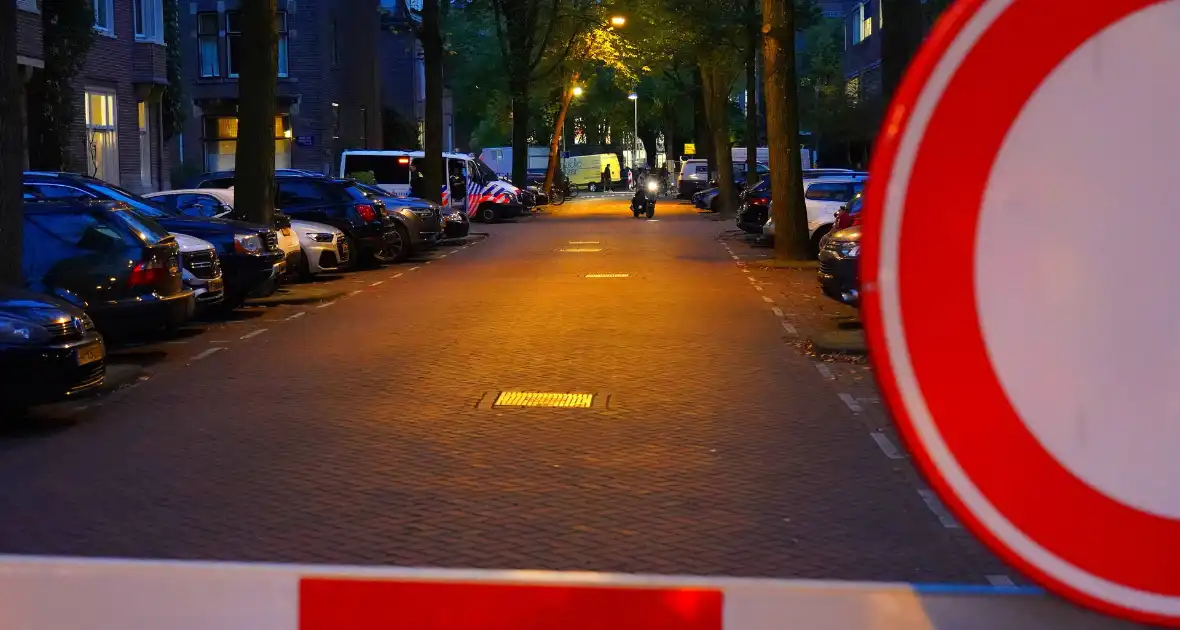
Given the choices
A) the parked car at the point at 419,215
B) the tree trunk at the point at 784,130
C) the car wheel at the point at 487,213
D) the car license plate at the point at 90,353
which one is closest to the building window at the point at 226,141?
the car wheel at the point at 487,213

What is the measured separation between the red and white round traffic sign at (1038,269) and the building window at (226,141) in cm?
4802

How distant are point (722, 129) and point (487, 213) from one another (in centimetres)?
842

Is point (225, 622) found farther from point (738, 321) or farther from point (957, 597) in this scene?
point (738, 321)

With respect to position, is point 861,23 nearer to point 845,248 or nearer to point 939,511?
point 845,248

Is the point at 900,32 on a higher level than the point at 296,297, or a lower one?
higher

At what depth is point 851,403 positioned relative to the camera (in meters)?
11.1

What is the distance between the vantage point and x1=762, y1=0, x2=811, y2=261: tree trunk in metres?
23.7

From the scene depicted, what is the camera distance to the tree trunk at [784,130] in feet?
77.8

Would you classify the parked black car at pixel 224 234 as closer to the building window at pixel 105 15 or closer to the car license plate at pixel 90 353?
the car license plate at pixel 90 353

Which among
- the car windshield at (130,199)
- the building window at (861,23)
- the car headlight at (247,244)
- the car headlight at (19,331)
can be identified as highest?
the building window at (861,23)

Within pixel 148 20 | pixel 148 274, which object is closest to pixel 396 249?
pixel 148 20

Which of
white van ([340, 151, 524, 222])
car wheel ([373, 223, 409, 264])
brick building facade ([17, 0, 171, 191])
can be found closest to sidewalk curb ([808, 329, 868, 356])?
car wheel ([373, 223, 409, 264])

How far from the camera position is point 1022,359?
1.65m

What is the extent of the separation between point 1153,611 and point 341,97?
172ft
